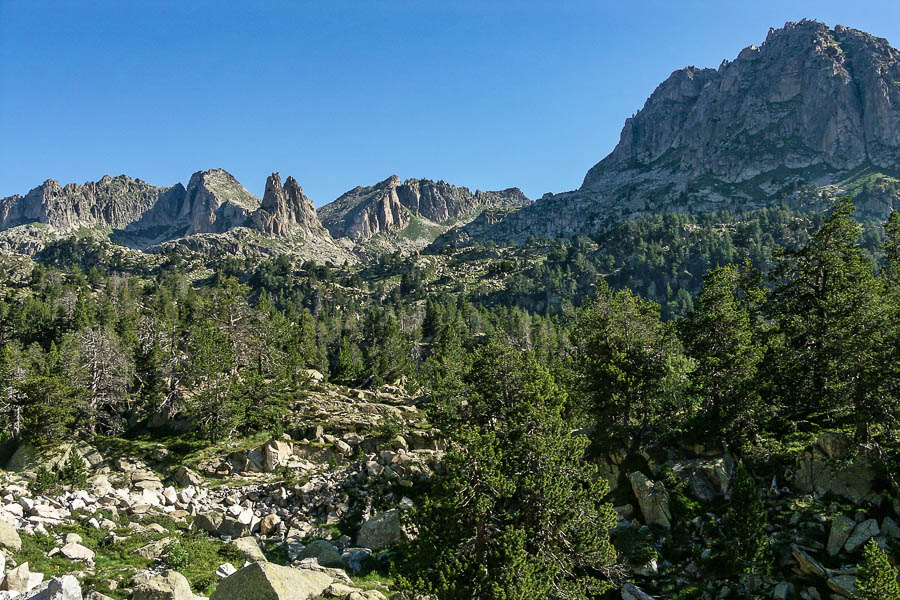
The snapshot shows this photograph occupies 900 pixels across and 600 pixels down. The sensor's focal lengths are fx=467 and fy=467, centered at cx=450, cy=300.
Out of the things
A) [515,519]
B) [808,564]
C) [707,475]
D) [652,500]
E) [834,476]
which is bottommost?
[808,564]

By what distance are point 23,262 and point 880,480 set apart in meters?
262

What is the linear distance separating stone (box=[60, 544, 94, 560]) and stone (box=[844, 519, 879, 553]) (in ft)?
109

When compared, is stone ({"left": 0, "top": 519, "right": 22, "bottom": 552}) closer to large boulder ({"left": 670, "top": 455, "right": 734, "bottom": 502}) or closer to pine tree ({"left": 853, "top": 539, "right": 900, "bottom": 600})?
pine tree ({"left": 853, "top": 539, "right": 900, "bottom": 600})

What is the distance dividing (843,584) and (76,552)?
3207cm

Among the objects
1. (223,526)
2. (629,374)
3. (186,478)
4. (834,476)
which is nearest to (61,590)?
(223,526)

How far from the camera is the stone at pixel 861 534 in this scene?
2050 cm

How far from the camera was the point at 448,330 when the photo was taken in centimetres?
9838

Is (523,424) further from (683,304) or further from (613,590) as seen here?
(683,304)

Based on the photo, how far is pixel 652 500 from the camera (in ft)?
89.4

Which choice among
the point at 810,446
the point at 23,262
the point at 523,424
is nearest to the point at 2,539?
the point at 523,424

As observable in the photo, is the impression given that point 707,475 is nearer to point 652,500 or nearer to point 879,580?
point 652,500

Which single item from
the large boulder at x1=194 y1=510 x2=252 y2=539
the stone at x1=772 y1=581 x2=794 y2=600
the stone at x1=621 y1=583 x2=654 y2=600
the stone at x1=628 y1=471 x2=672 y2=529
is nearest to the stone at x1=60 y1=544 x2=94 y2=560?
the large boulder at x1=194 y1=510 x2=252 y2=539

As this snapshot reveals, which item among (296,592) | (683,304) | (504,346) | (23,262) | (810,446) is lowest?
(296,592)

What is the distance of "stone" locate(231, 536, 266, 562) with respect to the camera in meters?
23.8
